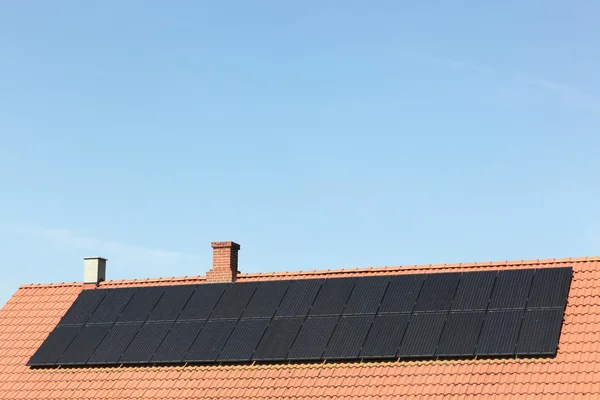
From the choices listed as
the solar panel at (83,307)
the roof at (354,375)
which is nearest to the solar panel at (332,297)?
the roof at (354,375)

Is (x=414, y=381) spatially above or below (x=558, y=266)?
below

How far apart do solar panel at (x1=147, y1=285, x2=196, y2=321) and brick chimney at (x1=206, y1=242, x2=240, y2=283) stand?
0.76 metres

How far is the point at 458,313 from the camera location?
28.8 metres

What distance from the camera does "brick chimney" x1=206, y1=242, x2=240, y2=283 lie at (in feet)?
109

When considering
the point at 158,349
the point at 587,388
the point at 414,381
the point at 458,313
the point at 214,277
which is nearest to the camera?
Answer: the point at 587,388

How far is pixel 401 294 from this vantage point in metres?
30.2

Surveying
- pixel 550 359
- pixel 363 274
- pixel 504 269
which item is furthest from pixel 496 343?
pixel 363 274

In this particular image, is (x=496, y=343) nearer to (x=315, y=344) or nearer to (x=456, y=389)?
(x=456, y=389)

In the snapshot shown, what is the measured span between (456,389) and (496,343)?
74.4 inches

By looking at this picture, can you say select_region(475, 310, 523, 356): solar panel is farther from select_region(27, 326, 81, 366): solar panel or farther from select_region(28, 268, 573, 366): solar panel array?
select_region(27, 326, 81, 366): solar panel

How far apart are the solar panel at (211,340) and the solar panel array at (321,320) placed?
33 millimetres

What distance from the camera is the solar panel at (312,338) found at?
28812 mm

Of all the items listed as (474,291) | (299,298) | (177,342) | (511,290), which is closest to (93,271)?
(177,342)

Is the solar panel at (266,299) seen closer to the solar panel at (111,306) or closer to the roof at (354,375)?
the roof at (354,375)
